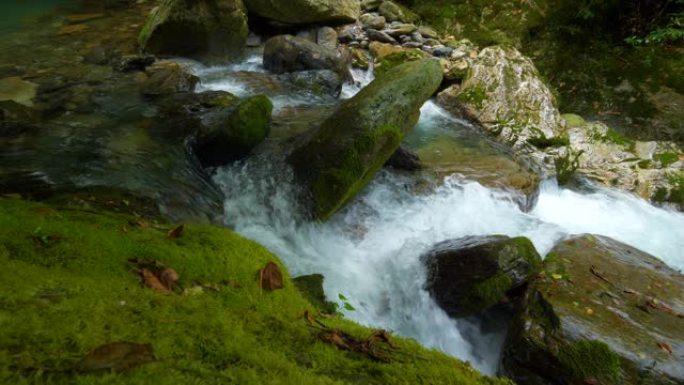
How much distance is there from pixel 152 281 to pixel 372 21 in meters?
12.1

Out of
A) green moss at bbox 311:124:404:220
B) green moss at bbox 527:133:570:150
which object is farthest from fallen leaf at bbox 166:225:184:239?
green moss at bbox 527:133:570:150

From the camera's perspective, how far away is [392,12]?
1338 cm

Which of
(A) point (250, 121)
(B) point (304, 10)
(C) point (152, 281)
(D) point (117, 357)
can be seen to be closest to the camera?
(D) point (117, 357)

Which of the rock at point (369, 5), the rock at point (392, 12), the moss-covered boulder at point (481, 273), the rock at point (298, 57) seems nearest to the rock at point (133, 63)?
the rock at point (298, 57)

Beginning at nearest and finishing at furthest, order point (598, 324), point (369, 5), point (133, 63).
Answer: point (598, 324) < point (133, 63) < point (369, 5)

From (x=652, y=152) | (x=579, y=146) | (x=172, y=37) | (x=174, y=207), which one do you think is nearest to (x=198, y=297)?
(x=174, y=207)

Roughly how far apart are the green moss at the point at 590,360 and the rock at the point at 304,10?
1076cm

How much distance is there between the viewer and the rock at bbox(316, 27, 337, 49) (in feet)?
40.0

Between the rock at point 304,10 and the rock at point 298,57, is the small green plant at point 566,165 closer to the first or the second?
the rock at point 298,57

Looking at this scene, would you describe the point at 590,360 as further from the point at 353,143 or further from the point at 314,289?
the point at 353,143

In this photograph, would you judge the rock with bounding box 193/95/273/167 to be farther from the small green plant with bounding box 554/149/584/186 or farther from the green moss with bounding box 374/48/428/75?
the small green plant with bounding box 554/149/584/186

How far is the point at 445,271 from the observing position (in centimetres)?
512

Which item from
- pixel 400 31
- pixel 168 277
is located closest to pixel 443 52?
pixel 400 31

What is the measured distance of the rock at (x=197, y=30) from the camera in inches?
417
